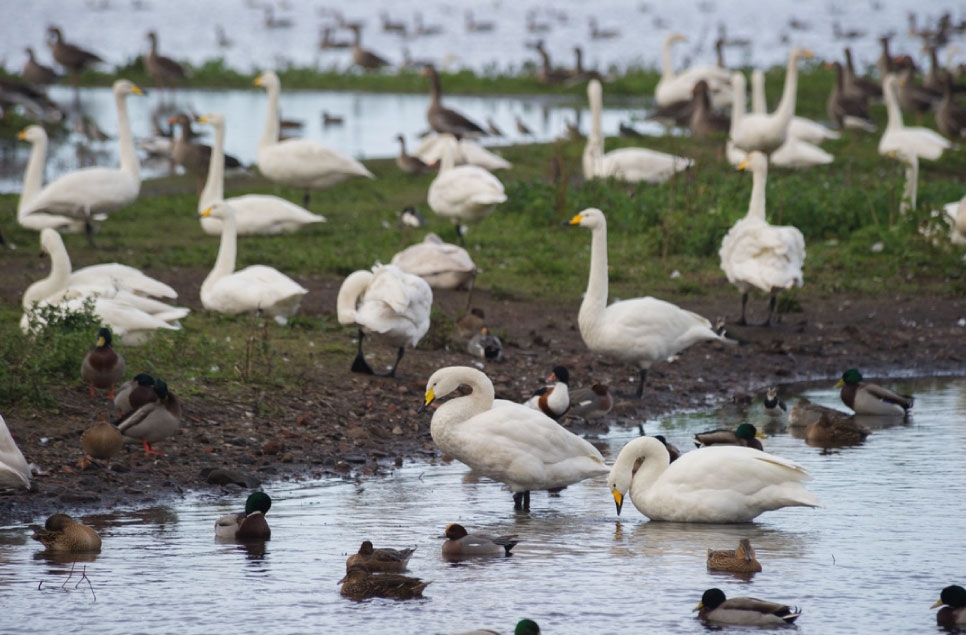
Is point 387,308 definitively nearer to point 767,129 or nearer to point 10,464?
point 10,464

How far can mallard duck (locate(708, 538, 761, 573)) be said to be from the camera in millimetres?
7008

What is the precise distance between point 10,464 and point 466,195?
845 cm

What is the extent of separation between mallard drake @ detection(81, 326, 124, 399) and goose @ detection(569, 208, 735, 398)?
376cm

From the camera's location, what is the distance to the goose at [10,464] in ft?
25.2

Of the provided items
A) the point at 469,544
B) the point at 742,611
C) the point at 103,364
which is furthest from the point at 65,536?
the point at 742,611

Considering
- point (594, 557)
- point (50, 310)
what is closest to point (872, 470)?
point (594, 557)

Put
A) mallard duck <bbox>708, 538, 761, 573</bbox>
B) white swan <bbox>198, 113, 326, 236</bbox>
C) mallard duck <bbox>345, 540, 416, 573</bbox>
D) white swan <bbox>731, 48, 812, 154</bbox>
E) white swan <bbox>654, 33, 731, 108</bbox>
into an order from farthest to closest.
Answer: white swan <bbox>654, 33, 731, 108</bbox>, white swan <bbox>731, 48, 812, 154</bbox>, white swan <bbox>198, 113, 326, 236</bbox>, mallard duck <bbox>708, 538, 761, 573</bbox>, mallard duck <bbox>345, 540, 416, 573</bbox>

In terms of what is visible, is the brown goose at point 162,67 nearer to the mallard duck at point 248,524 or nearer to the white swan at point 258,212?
the white swan at point 258,212

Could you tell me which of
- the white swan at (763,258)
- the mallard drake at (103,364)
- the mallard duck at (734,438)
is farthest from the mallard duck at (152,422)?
the white swan at (763,258)

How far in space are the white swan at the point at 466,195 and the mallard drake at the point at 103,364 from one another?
6.67 meters

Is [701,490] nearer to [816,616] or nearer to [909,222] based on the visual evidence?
[816,616]

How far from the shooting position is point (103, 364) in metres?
9.31

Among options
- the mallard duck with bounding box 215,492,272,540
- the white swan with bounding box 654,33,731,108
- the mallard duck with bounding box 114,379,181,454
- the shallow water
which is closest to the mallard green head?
the mallard duck with bounding box 215,492,272,540

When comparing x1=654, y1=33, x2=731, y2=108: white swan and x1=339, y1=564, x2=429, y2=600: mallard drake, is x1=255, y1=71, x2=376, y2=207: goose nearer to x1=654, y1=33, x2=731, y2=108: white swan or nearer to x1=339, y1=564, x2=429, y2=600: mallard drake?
x1=654, y1=33, x2=731, y2=108: white swan
